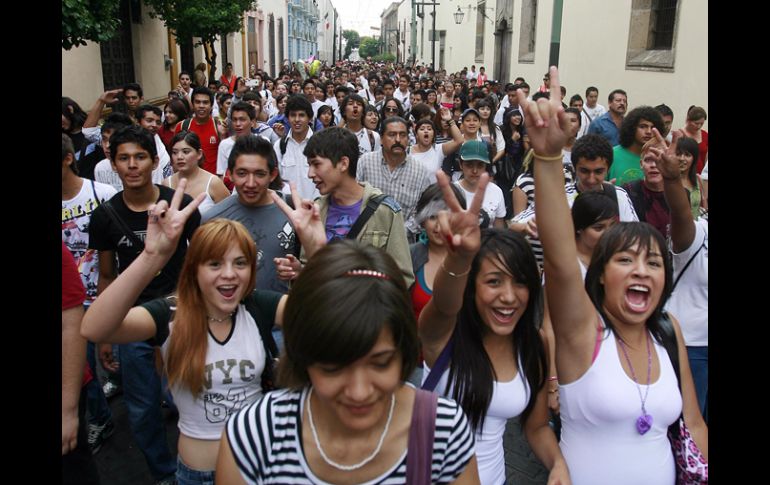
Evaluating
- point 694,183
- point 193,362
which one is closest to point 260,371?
point 193,362

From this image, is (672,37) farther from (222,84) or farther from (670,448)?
(670,448)

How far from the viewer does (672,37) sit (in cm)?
1334

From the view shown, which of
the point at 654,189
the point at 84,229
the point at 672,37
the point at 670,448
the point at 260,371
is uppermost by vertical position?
the point at 672,37

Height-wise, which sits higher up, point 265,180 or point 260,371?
point 265,180

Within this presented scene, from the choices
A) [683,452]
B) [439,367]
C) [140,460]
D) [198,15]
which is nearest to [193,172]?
[140,460]

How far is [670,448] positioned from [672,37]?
13.1m

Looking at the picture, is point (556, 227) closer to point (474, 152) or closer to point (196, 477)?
point (196, 477)

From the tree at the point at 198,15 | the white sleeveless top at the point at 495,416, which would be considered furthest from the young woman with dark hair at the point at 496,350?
the tree at the point at 198,15

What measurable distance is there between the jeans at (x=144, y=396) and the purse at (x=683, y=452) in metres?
2.51

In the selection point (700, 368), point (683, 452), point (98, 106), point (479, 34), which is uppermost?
point (479, 34)

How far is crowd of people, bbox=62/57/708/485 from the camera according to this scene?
1.63 m

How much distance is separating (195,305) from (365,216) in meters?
1.44

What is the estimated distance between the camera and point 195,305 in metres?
2.52
